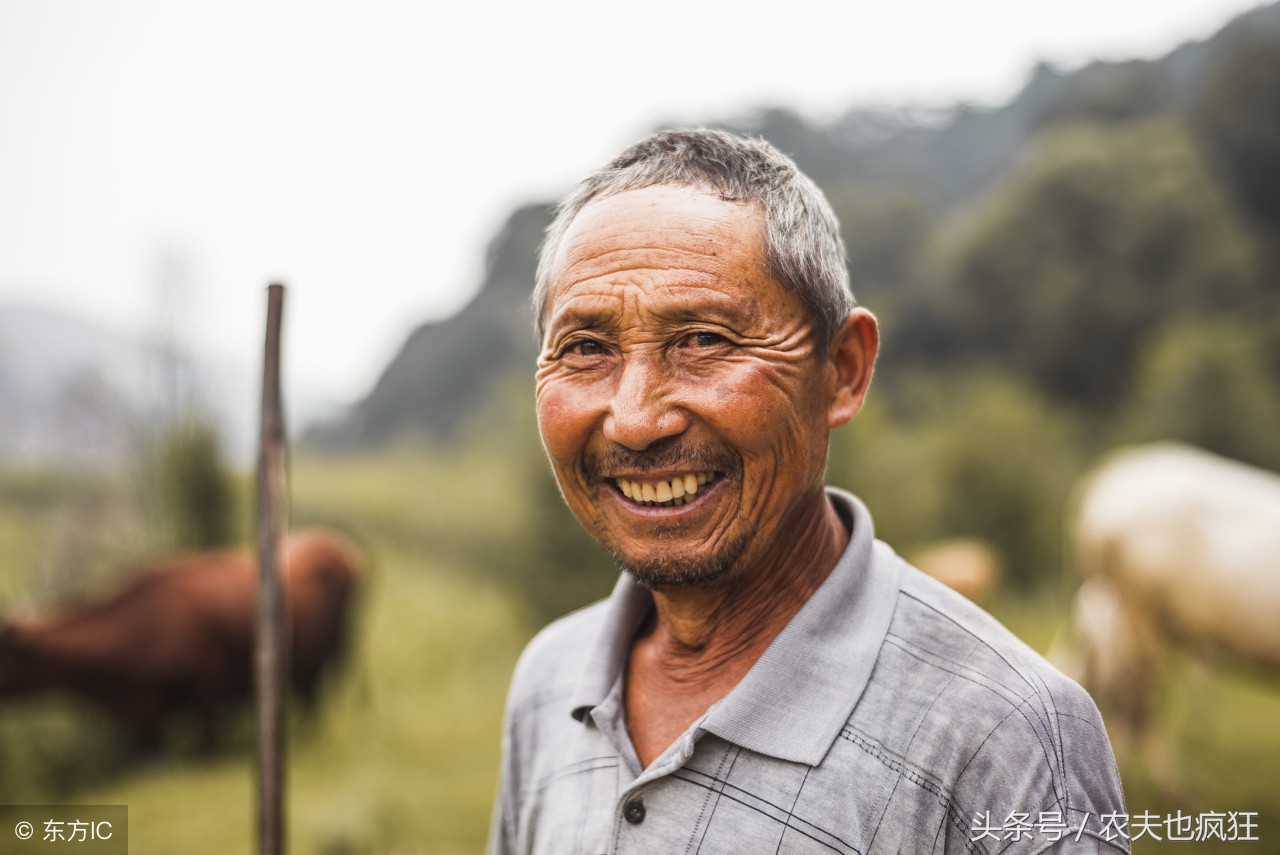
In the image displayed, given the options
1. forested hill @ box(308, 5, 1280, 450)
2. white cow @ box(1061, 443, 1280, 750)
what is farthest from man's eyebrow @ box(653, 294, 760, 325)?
forested hill @ box(308, 5, 1280, 450)

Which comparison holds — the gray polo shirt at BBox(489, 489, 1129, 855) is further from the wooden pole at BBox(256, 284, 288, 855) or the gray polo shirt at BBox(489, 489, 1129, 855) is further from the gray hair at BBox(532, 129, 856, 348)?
the wooden pole at BBox(256, 284, 288, 855)

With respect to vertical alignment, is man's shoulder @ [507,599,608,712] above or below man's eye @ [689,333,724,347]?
below

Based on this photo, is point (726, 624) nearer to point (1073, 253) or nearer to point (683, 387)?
point (683, 387)

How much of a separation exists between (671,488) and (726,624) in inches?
11.6

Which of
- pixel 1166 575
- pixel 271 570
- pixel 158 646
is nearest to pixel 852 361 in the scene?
pixel 271 570

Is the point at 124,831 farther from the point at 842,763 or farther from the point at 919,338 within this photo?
the point at 919,338

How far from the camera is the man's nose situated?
1361mm

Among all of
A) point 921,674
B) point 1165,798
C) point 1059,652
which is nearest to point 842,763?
point 921,674

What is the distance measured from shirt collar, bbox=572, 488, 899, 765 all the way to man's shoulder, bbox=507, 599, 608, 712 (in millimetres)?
210

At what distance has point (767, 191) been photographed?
1447 millimetres

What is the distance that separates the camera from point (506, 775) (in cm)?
180

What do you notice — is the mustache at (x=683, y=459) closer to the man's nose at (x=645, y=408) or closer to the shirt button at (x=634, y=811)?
the man's nose at (x=645, y=408)

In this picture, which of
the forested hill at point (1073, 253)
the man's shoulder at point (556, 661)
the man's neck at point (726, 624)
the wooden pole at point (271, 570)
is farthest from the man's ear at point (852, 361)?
the forested hill at point (1073, 253)

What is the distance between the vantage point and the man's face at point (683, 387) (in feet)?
4.52
